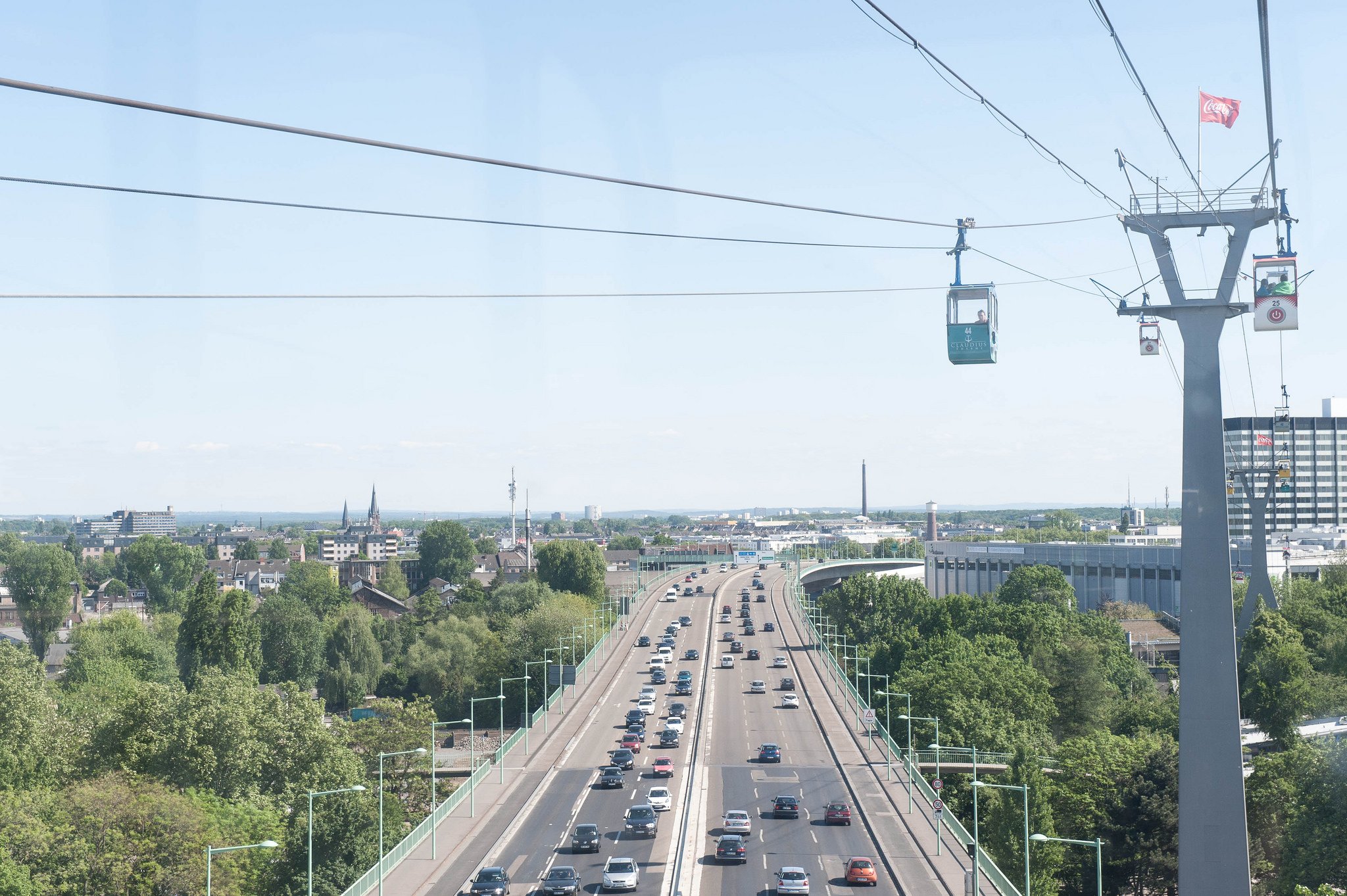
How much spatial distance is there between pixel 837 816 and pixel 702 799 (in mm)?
6545

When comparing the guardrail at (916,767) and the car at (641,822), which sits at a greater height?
the car at (641,822)

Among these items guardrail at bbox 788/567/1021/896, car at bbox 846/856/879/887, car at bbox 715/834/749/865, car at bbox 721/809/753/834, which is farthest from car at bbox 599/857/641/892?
guardrail at bbox 788/567/1021/896

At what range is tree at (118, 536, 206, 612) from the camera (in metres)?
155

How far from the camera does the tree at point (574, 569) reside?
139 metres

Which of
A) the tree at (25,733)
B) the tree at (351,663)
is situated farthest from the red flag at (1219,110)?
the tree at (351,663)

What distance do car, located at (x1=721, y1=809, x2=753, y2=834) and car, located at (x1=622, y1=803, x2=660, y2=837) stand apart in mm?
2366

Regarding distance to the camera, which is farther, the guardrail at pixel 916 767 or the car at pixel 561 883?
the guardrail at pixel 916 767

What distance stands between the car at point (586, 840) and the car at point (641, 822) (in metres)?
1.44

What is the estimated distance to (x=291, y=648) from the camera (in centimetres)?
10631

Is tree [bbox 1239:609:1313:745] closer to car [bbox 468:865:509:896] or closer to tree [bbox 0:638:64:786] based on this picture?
car [bbox 468:865:509:896]

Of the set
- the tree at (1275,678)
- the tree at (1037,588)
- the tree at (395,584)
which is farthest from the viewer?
the tree at (395,584)

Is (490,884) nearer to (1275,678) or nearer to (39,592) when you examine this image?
(1275,678)

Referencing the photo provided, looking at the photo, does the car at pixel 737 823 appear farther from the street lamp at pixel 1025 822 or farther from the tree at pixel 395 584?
the tree at pixel 395 584

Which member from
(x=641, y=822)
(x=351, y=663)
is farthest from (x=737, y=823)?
(x=351, y=663)
